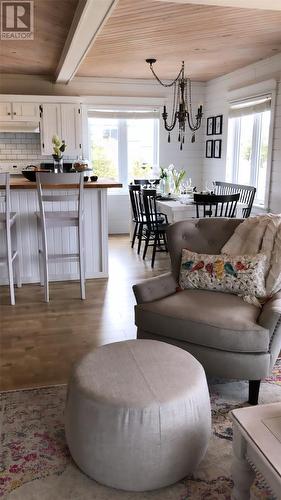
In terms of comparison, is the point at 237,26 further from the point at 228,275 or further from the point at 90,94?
the point at 90,94

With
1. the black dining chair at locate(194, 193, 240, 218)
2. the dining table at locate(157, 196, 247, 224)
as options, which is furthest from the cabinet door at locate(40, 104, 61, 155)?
the black dining chair at locate(194, 193, 240, 218)

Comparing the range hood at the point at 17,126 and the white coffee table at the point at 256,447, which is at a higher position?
the range hood at the point at 17,126

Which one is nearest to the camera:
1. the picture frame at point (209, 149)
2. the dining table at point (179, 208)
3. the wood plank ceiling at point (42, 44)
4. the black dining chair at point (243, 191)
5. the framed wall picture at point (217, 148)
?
the wood plank ceiling at point (42, 44)

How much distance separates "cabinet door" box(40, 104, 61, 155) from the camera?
6473mm

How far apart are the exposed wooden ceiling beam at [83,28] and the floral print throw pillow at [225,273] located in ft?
6.23

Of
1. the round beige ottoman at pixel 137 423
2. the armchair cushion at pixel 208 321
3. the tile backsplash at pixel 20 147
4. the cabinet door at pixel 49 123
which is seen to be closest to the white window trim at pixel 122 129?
the cabinet door at pixel 49 123

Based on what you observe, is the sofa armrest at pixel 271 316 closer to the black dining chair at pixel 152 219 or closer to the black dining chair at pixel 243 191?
the black dining chair at pixel 152 219

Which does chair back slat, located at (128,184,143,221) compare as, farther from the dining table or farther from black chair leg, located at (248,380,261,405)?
black chair leg, located at (248,380,261,405)

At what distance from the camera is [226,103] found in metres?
6.54

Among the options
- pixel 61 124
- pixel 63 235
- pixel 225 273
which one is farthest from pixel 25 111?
pixel 225 273

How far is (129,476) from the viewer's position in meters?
1.67

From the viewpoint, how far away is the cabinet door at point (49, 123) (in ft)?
21.2

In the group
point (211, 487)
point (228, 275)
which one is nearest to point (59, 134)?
point (228, 275)

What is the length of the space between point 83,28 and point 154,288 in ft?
7.80
